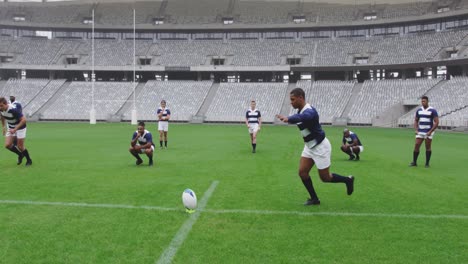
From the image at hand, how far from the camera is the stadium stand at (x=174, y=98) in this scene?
179 ft

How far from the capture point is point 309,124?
7367 millimetres

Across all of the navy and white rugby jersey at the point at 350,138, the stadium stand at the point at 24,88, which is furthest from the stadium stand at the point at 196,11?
the navy and white rugby jersey at the point at 350,138

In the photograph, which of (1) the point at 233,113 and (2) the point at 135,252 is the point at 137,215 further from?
(1) the point at 233,113

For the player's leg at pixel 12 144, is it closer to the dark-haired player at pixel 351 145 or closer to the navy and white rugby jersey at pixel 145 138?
the navy and white rugby jersey at pixel 145 138

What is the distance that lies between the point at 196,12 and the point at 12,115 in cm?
5602

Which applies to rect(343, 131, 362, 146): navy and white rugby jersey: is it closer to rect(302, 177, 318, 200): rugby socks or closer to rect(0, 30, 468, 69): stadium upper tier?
rect(302, 177, 318, 200): rugby socks

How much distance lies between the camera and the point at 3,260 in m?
4.73

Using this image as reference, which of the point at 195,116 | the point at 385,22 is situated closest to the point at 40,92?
the point at 195,116

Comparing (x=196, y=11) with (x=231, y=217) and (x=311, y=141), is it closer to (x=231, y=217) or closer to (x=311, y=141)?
(x=311, y=141)

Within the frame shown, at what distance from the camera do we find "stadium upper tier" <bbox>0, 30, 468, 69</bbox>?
56.6 meters

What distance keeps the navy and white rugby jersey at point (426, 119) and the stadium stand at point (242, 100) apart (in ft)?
129

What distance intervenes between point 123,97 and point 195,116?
11.9m

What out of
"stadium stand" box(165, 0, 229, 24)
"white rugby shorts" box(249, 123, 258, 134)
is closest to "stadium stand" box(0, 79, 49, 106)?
"stadium stand" box(165, 0, 229, 24)

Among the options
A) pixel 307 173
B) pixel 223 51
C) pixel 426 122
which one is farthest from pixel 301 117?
pixel 223 51
